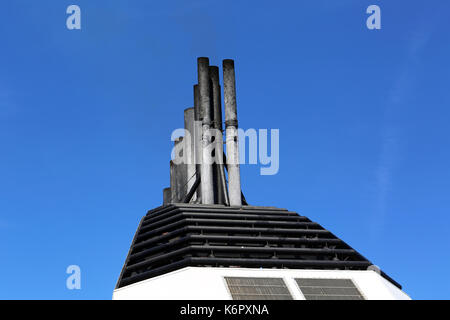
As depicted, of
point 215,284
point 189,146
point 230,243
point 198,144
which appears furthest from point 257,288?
point 189,146

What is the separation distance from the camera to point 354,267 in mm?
33688

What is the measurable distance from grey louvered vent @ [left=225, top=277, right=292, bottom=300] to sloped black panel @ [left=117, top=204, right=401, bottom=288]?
220cm

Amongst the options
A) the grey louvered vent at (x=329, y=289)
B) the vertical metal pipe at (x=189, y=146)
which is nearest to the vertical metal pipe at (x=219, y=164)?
the vertical metal pipe at (x=189, y=146)

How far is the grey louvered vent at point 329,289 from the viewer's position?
29.1 metres

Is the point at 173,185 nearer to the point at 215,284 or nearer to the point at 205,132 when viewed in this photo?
the point at 205,132

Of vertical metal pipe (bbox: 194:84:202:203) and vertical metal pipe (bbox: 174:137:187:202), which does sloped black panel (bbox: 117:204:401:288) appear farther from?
vertical metal pipe (bbox: 174:137:187:202)

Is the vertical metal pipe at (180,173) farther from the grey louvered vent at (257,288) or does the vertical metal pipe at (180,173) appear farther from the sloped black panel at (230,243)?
the grey louvered vent at (257,288)

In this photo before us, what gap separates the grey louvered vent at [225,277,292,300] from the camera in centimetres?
2772

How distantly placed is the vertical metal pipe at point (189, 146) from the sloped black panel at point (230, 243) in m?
7.91

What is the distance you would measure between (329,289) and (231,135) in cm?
1891

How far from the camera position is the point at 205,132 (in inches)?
1828
